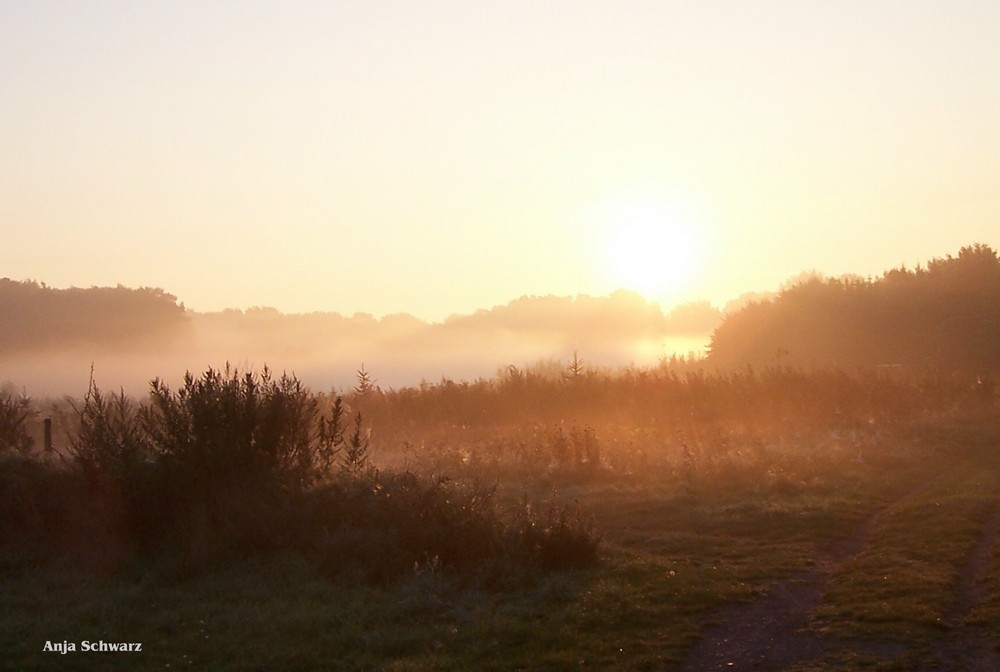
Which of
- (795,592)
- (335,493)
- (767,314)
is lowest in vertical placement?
(795,592)

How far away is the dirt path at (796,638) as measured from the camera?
8.77 meters

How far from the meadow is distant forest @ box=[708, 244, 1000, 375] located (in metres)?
31.5

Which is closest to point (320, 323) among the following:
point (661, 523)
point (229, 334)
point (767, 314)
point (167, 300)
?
point (229, 334)

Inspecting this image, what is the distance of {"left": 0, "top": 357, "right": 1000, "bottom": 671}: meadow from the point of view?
9406 mm

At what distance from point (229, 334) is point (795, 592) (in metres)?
93.9

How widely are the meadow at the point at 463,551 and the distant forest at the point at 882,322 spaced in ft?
103

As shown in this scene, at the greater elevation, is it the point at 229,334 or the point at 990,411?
the point at 229,334

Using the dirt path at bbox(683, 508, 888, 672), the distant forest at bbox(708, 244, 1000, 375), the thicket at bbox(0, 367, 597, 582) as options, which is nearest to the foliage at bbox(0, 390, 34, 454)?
the thicket at bbox(0, 367, 597, 582)

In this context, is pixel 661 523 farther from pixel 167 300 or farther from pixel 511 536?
pixel 167 300

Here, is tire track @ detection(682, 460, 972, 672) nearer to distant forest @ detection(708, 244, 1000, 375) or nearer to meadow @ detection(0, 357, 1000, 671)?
meadow @ detection(0, 357, 1000, 671)

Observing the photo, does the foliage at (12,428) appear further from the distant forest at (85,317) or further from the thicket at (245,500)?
the distant forest at (85,317)

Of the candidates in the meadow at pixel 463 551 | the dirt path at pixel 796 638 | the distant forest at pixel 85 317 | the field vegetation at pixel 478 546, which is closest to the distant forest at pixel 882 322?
the field vegetation at pixel 478 546

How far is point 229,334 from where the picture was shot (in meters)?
101

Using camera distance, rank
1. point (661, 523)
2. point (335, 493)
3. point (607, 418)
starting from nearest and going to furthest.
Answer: point (335, 493) < point (661, 523) < point (607, 418)
